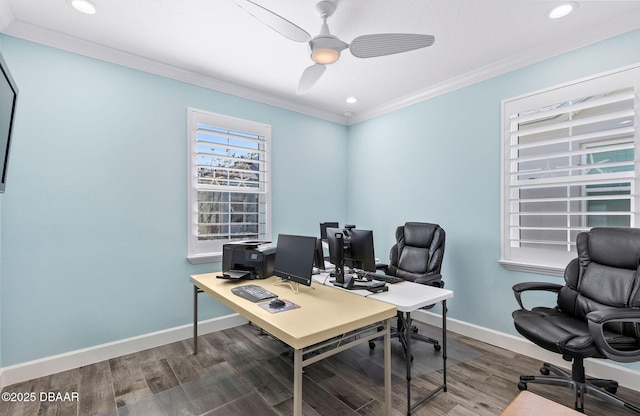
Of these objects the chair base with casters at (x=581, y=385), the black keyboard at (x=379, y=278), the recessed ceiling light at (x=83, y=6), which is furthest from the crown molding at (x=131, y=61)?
the chair base with casters at (x=581, y=385)

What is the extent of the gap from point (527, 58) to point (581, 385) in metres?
2.78

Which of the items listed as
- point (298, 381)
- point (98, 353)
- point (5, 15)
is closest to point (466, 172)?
point (298, 381)

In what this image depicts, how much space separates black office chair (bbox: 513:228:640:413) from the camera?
6.01 feet

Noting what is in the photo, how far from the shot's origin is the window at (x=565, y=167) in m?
2.39

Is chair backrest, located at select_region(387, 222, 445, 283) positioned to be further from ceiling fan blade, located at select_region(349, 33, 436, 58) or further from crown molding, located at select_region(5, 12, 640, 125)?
ceiling fan blade, located at select_region(349, 33, 436, 58)

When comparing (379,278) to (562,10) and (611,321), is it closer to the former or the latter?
(611,321)

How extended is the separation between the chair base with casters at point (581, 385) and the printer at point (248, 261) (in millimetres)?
2271

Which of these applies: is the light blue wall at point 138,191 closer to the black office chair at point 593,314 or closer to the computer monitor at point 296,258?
the black office chair at point 593,314

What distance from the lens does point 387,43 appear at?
6.69ft

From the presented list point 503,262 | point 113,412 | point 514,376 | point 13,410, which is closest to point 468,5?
point 503,262

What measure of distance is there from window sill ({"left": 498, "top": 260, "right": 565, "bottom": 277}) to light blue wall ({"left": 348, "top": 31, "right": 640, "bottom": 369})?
0.20ft

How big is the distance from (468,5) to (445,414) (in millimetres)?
2922

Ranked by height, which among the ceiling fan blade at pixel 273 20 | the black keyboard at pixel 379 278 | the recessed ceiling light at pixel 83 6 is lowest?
the black keyboard at pixel 379 278

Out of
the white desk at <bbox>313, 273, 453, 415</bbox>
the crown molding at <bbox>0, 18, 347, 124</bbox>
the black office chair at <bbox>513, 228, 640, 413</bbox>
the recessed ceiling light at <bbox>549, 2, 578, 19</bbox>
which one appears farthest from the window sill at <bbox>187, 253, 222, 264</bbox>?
the recessed ceiling light at <bbox>549, 2, 578, 19</bbox>
